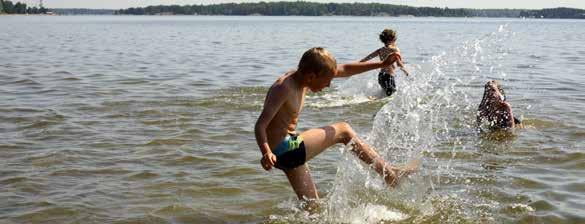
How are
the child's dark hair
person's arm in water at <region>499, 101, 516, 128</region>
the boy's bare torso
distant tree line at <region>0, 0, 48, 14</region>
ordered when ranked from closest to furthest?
the boy's bare torso → person's arm in water at <region>499, 101, 516, 128</region> → the child's dark hair → distant tree line at <region>0, 0, 48, 14</region>

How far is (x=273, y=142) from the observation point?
581cm

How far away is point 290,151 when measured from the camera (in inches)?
228

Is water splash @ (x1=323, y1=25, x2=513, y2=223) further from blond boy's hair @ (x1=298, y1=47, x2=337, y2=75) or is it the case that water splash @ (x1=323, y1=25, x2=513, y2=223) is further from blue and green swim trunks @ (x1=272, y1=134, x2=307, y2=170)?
blond boy's hair @ (x1=298, y1=47, x2=337, y2=75)

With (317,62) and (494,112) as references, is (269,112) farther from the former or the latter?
(494,112)

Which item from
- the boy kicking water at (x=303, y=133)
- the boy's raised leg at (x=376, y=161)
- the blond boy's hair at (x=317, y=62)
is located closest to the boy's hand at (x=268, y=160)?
the boy kicking water at (x=303, y=133)

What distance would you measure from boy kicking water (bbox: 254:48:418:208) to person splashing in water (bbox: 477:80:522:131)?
424 cm

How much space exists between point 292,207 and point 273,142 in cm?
108

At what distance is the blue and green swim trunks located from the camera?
18.9 ft

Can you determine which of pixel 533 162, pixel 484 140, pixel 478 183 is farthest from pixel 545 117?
pixel 478 183

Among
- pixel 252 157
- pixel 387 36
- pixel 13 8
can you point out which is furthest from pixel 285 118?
pixel 13 8

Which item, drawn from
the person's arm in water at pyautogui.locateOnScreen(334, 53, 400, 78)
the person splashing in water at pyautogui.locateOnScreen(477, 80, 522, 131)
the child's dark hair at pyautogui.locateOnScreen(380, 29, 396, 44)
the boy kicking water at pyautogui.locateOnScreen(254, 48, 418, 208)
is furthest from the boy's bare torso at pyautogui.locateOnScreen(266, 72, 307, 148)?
the child's dark hair at pyautogui.locateOnScreen(380, 29, 396, 44)

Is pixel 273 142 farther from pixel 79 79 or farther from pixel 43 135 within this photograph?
pixel 79 79

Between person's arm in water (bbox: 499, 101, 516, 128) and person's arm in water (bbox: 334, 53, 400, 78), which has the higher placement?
person's arm in water (bbox: 334, 53, 400, 78)

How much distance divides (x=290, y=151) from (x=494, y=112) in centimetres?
530
